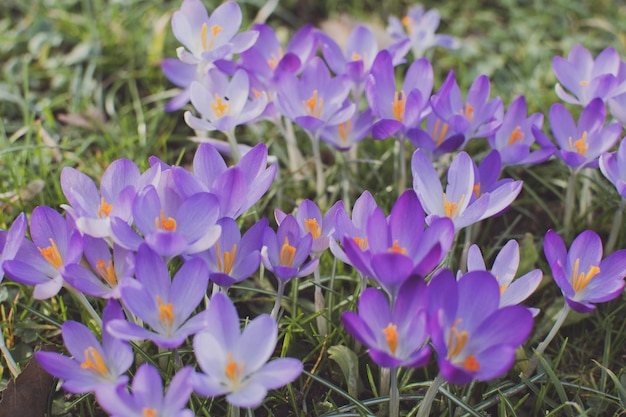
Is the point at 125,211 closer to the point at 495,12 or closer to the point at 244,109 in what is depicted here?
the point at 244,109

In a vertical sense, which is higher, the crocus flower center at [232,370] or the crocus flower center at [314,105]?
the crocus flower center at [314,105]

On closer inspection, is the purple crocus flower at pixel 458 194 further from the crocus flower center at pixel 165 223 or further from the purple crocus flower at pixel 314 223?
the crocus flower center at pixel 165 223

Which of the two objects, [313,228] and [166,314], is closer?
[166,314]

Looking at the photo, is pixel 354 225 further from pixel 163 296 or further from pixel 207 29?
pixel 207 29

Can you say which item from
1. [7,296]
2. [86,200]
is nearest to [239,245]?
[86,200]

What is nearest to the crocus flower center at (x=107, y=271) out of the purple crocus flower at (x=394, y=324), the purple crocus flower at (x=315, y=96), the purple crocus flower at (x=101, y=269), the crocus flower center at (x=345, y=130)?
the purple crocus flower at (x=101, y=269)

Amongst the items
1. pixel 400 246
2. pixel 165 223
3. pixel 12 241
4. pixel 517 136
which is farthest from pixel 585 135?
pixel 12 241
